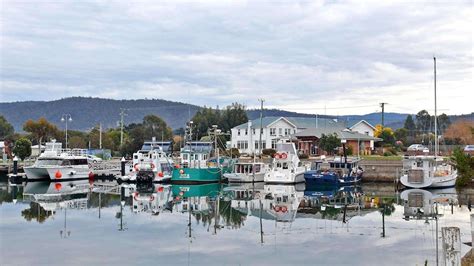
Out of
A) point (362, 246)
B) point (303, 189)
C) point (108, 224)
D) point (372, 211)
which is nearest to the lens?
point (362, 246)

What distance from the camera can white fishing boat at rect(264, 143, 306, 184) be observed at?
47.9m

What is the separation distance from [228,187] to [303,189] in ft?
19.0

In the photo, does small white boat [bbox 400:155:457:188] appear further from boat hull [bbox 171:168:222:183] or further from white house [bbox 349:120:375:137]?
white house [bbox 349:120:375:137]

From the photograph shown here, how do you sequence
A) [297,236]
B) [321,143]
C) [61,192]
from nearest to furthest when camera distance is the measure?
1. [297,236]
2. [61,192]
3. [321,143]

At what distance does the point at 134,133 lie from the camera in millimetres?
86500

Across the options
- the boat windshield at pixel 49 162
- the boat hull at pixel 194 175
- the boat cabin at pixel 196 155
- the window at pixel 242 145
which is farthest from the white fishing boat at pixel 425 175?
the window at pixel 242 145

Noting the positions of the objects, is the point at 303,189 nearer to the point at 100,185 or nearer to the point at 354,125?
the point at 100,185

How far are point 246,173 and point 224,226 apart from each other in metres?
24.1

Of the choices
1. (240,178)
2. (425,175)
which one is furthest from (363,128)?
(425,175)

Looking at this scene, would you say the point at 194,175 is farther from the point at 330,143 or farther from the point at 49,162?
the point at 330,143

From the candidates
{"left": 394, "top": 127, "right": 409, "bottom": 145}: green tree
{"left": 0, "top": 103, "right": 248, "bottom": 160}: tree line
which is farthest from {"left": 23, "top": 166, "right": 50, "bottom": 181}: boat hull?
{"left": 394, "top": 127, "right": 409, "bottom": 145}: green tree

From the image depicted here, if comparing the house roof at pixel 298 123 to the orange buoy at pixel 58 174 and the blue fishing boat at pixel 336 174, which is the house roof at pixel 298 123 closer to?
the blue fishing boat at pixel 336 174

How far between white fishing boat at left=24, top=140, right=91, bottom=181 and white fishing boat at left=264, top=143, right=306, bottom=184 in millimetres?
16908

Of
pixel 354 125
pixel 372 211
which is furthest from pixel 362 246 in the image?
pixel 354 125
